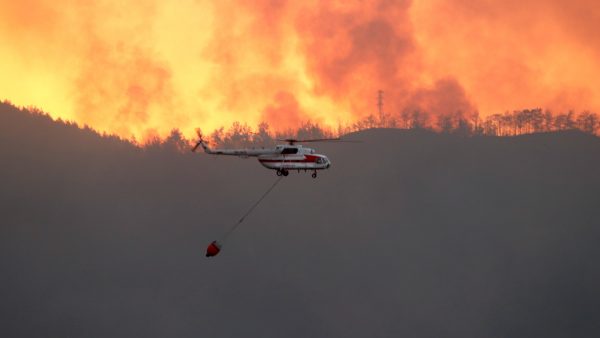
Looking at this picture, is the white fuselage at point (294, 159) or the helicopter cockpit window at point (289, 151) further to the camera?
the helicopter cockpit window at point (289, 151)

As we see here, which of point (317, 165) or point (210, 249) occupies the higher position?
point (317, 165)

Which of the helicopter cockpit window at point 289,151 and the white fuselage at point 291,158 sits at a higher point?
the helicopter cockpit window at point 289,151

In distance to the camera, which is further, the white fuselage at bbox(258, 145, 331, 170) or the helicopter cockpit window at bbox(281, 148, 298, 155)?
the helicopter cockpit window at bbox(281, 148, 298, 155)

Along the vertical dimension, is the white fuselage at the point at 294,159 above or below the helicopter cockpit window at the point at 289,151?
below

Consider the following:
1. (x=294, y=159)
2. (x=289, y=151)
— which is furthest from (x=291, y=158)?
(x=289, y=151)

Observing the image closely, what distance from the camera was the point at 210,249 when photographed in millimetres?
90875

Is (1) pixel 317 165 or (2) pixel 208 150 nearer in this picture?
(1) pixel 317 165

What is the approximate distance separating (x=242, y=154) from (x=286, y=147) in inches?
262

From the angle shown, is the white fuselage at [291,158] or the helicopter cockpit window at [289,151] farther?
the helicopter cockpit window at [289,151]

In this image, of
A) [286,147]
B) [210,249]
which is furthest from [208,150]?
[210,249]

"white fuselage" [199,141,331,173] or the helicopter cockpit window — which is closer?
"white fuselage" [199,141,331,173]

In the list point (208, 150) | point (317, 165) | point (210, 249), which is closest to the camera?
point (210, 249)

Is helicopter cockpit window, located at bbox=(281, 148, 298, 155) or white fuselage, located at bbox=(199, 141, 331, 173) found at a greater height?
helicopter cockpit window, located at bbox=(281, 148, 298, 155)

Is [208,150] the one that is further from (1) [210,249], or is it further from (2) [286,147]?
(1) [210,249]
